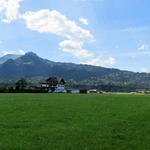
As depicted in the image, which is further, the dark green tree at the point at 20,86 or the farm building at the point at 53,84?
the farm building at the point at 53,84

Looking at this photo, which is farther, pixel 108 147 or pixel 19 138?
pixel 19 138

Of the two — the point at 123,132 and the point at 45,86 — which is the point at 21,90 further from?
the point at 123,132

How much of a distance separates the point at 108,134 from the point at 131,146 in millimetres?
2324

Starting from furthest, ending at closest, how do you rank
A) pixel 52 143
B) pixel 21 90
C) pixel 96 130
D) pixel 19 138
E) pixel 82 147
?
1. pixel 21 90
2. pixel 96 130
3. pixel 19 138
4. pixel 52 143
5. pixel 82 147

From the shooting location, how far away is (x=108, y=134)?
11102 mm

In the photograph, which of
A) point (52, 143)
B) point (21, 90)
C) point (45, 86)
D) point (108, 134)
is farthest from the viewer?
point (45, 86)

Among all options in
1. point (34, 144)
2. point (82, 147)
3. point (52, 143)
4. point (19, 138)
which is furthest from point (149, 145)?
point (19, 138)

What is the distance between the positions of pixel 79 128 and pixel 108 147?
13.2 feet

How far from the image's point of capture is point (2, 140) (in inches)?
378

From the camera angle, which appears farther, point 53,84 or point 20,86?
point 53,84

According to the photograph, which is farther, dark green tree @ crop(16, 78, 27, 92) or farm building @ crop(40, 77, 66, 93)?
farm building @ crop(40, 77, 66, 93)

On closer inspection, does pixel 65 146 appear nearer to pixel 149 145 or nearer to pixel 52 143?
pixel 52 143

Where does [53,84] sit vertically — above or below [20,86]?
above

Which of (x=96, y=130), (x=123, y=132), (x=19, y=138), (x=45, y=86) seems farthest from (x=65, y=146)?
(x=45, y=86)
